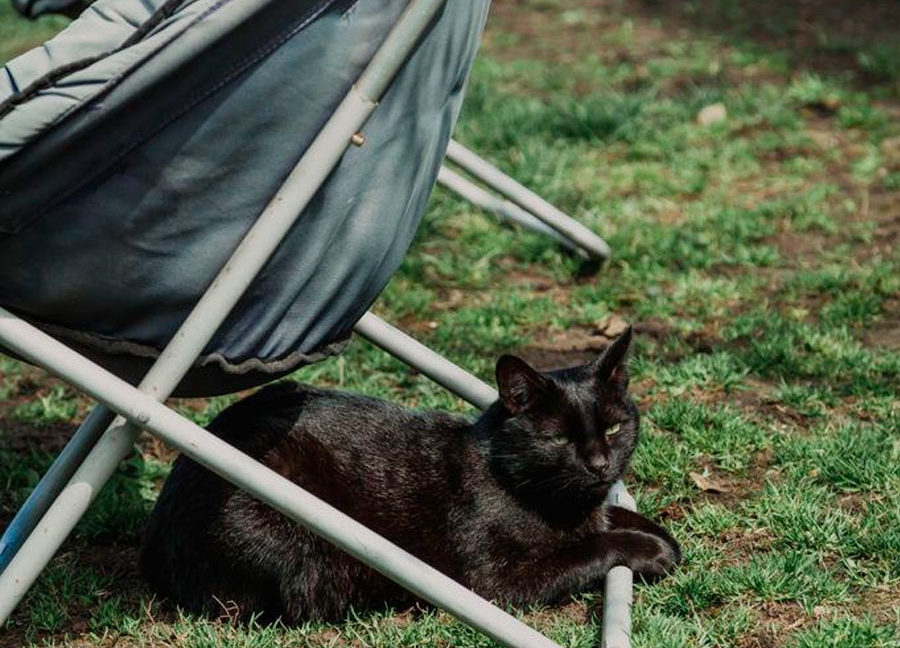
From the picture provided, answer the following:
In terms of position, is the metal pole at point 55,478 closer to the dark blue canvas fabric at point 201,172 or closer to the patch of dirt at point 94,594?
the patch of dirt at point 94,594

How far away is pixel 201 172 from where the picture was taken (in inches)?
107

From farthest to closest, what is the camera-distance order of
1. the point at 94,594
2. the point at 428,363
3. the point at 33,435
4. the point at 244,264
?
1. the point at 33,435
2. the point at 428,363
3. the point at 94,594
4. the point at 244,264

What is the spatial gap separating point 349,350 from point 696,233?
1471 millimetres

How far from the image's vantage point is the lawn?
3182mm

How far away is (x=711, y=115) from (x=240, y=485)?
4251 millimetres

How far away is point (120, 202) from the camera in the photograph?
270 cm

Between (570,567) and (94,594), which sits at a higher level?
(570,567)

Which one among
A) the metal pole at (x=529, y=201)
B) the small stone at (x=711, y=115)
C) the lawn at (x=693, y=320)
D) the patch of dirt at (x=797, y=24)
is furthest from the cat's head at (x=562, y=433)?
the patch of dirt at (x=797, y=24)

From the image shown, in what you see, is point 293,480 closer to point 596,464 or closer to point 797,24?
point 596,464

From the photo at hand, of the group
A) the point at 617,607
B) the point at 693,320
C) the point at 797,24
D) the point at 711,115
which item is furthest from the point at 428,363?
the point at 797,24

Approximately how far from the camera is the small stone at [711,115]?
6484 mm

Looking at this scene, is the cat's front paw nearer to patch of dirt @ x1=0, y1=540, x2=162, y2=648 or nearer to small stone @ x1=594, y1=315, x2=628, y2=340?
patch of dirt @ x1=0, y1=540, x2=162, y2=648

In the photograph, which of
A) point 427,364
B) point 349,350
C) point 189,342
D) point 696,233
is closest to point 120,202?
point 189,342

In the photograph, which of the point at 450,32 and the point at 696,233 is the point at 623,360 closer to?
the point at 450,32
